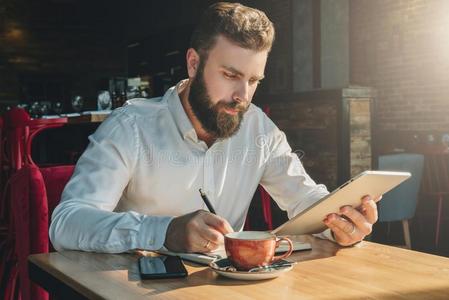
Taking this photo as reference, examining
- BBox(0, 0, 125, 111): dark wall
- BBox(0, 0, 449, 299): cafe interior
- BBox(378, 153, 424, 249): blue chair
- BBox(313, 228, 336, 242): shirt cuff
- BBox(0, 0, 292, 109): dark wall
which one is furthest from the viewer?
BBox(0, 0, 125, 111): dark wall

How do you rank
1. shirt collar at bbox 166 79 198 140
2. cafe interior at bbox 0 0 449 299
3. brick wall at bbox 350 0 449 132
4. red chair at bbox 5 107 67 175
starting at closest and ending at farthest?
cafe interior at bbox 0 0 449 299, shirt collar at bbox 166 79 198 140, red chair at bbox 5 107 67 175, brick wall at bbox 350 0 449 132

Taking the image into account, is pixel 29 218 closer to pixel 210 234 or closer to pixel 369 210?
pixel 210 234

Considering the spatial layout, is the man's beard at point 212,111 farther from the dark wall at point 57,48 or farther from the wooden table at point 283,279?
the dark wall at point 57,48

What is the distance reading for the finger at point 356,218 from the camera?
4.45 ft

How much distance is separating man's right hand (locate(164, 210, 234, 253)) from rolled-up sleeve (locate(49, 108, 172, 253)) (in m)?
0.06

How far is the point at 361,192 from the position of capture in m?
1.32

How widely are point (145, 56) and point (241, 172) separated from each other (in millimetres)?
8521

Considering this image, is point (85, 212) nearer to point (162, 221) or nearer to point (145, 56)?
point (162, 221)

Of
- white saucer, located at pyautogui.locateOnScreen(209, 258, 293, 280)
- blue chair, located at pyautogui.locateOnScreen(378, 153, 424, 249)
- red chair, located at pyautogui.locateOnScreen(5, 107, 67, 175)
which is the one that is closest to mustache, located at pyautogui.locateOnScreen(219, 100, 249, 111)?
white saucer, located at pyautogui.locateOnScreen(209, 258, 293, 280)

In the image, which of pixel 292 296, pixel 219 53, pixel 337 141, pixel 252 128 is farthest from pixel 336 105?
pixel 292 296

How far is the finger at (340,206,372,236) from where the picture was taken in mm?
1355

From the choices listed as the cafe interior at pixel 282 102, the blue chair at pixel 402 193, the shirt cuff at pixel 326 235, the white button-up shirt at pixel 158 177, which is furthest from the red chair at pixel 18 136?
the blue chair at pixel 402 193

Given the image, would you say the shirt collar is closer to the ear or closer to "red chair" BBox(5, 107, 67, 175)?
the ear

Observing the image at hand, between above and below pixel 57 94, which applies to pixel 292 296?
below
